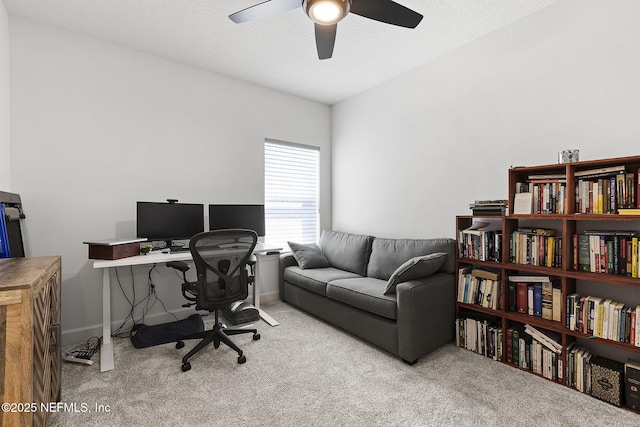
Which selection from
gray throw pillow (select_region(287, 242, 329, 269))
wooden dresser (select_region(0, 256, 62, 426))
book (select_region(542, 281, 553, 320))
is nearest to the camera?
wooden dresser (select_region(0, 256, 62, 426))

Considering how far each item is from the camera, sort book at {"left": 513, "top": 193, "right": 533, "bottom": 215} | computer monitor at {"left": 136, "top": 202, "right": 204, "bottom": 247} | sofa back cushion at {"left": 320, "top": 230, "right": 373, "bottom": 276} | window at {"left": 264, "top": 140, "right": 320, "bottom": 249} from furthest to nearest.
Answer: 1. window at {"left": 264, "top": 140, "right": 320, "bottom": 249}
2. sofa back cushion at {"left": 320, "top": 230, "right": 373, "bottom": 276}
3. computer monitor at {"left": 136, "top": 202, "right": 204, "bottom": 247}
4. book at {"left": 513, "top": 193, "right": 533, "bottom": 215}

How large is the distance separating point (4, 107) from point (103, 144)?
689 mm

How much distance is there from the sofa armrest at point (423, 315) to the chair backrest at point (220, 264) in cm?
134

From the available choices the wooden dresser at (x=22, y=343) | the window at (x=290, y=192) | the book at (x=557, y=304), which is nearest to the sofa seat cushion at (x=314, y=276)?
the window at (x=290, y=192)

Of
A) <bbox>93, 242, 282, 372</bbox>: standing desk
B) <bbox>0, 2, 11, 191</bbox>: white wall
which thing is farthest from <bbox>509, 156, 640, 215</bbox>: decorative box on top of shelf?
<bbox>0, 2, 11, 191</bbox>: white wall

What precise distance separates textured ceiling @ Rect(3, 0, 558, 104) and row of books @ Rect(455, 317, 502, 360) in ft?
8.59

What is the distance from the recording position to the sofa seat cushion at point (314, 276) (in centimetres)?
321

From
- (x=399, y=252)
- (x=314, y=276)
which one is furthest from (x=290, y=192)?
(x=399, y=252)

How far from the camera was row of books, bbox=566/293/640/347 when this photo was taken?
1861 mm

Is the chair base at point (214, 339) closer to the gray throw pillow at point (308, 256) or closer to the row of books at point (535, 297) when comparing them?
the gray throw pillow at point (308, 256)

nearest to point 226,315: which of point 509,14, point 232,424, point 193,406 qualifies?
point 193,406

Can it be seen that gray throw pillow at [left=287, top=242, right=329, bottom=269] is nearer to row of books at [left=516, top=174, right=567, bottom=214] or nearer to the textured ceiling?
the textured ceiling

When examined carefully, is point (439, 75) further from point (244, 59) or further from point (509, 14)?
point (244, 59)

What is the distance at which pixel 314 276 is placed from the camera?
337cm
